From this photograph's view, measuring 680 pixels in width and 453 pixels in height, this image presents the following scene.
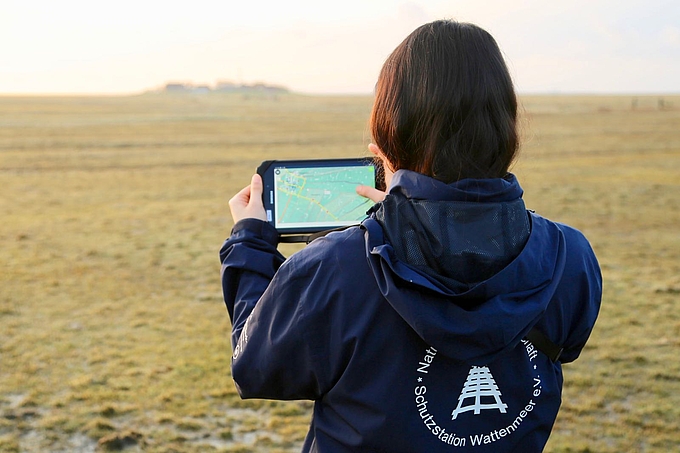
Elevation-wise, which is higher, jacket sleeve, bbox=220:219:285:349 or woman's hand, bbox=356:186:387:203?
woman's hand, bbox=356:186:387:203

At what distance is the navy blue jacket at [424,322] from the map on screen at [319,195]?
0.67 m

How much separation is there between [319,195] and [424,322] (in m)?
0.98

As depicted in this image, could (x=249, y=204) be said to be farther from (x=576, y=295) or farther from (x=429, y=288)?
(x=576, y=295)

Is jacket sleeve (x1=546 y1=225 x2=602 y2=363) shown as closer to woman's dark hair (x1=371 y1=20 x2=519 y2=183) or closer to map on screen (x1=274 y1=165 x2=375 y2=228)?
woman's dark hair (x1=371 y1=20 x2=519 y2=183)

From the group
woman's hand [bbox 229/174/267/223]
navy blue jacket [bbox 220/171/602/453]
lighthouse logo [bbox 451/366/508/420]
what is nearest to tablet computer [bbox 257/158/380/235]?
woman's hand [bbox 229/174/267/223]

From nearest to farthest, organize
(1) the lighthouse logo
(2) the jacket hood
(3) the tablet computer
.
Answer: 1. (2) the jacket hood
2. (1) the lighthouse logo
3. (3) the tablet computer

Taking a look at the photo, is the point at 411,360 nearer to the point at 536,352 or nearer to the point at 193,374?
the point at 536,352

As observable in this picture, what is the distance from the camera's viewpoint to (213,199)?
48.3 ft

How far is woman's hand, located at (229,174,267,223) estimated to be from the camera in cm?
171

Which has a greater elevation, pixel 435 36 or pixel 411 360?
pixel 435 36

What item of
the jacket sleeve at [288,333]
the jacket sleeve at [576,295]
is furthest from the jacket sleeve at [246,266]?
the jacket sleeve at [576,295]

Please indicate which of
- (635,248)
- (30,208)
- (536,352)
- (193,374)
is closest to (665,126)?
(635,248)

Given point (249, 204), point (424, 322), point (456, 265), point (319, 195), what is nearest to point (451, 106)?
point (456, 265)

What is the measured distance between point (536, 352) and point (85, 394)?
4348 millimetres
